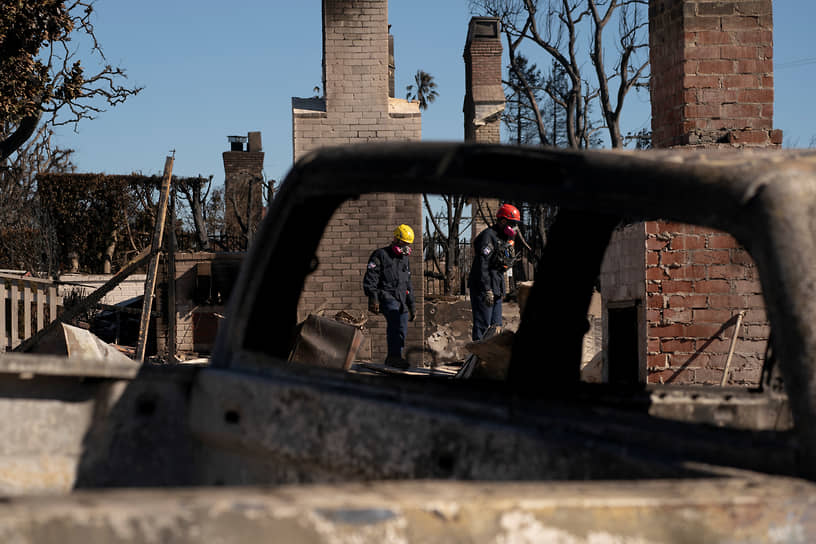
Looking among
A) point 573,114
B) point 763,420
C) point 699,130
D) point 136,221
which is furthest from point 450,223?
point 763,420

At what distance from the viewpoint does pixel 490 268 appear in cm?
1080

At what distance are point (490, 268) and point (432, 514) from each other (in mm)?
9953

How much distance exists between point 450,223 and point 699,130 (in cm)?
1767

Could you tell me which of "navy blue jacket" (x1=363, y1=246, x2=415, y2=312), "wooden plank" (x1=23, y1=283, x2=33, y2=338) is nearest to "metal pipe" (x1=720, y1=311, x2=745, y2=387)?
"navy blue jacket" (x1=363, y1=246, x2=415, y2=312)

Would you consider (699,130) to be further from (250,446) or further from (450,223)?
(450,223)

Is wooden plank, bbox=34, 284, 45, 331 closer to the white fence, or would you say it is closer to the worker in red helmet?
the white fence

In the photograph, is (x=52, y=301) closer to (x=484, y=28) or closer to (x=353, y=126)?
(x=353, y=126)

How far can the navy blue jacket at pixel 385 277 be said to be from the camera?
11156mm

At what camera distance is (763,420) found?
1.88 m

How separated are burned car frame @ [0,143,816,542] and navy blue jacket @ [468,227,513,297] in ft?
28.9

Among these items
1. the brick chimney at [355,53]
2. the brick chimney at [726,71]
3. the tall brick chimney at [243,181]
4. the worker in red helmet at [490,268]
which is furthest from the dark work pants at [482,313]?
the tall brick chimney at [243,181]

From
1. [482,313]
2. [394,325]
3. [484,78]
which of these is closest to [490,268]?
[482,313]

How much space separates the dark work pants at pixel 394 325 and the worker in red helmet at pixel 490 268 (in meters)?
1.09

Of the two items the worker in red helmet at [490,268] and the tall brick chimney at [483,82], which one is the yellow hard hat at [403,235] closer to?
the worker in red helmet at [490,268]
